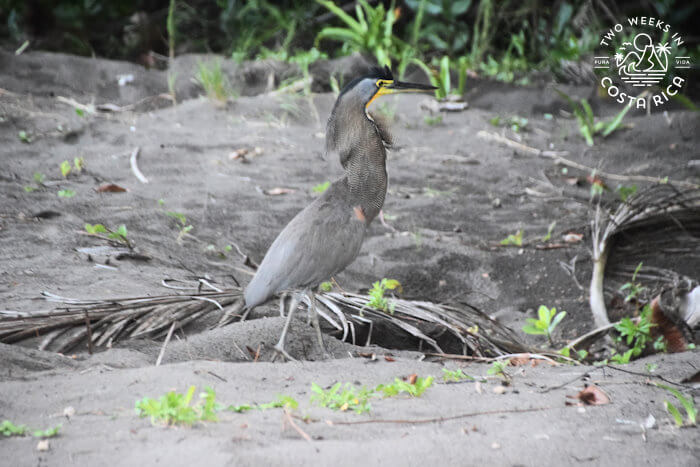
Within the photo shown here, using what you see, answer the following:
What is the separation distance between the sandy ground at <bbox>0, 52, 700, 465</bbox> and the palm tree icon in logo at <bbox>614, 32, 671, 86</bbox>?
44cm

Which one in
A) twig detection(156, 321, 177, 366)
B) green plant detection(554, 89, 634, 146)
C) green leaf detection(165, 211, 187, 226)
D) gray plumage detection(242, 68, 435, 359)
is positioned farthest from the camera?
green plant detection(554, 89, 634, 146)

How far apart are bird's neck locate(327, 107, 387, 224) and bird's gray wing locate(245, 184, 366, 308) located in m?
0.13

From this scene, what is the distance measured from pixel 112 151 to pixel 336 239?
3.37 meters

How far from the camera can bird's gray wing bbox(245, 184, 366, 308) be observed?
10.3 ft

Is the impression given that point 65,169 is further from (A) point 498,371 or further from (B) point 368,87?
(A) point 498,371

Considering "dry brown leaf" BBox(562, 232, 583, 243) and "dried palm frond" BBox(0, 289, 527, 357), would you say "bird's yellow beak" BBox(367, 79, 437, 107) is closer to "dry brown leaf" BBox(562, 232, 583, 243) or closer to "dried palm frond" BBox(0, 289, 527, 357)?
"dried palm frond" BBox(0, 289, 527, 357)

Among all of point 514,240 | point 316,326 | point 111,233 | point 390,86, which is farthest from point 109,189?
point 514,240

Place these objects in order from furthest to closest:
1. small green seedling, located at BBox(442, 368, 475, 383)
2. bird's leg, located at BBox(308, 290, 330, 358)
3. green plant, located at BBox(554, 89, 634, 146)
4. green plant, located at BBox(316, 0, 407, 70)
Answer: green plant, located at BBox(316, 0, 407, 70), green plant, located at BBox(554, 89, 634, 146), bird's leg, located at BBox(308, 290, 330, 358), small green seedling, located at BBox(442, 368, 475, 383)

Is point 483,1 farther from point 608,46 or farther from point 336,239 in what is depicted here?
point 336,239

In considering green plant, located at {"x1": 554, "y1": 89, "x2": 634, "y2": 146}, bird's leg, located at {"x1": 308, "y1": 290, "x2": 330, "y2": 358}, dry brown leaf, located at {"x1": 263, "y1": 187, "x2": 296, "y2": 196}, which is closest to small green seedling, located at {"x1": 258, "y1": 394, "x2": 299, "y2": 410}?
bird's leg, located at {"x1": 308, "y1": 290, "x2": 330, "y2": 358}

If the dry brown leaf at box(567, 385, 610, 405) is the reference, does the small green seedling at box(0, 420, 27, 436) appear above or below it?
above

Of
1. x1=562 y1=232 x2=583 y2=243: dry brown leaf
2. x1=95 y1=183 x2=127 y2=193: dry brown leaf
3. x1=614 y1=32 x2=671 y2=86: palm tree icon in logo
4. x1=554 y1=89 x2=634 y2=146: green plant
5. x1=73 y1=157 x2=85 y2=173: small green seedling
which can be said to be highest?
x1=614 y1=32 x2=671 y2=86: palm tree icon in logo

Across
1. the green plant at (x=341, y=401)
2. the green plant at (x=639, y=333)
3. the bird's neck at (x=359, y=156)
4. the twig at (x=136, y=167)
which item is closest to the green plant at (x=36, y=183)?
the twig at (x=136, y=167)

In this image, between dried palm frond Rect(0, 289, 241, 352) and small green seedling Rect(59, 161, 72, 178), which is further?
small green seedling Rect(59, 161, 72, 178)
